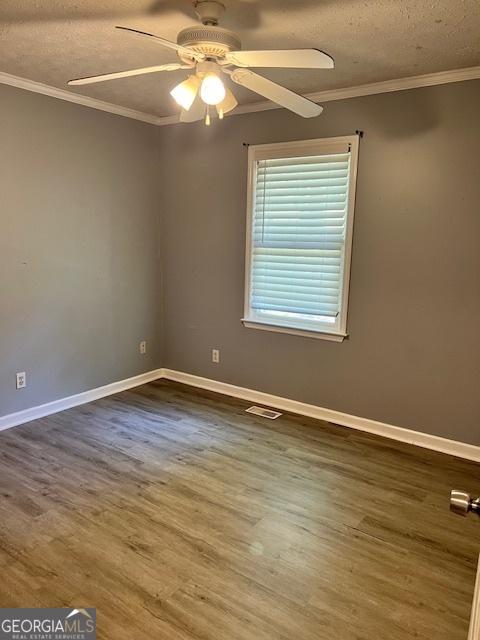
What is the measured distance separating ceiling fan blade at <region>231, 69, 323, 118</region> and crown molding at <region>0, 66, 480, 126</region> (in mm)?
1004

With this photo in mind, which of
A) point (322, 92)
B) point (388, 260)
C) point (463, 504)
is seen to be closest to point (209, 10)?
point (322, 92)

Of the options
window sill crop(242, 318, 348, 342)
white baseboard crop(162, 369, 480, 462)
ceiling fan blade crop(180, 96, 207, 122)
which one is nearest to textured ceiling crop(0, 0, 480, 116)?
ceiling fan blade crop(180, 96, 207, 122)

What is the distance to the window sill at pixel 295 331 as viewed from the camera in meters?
3.51

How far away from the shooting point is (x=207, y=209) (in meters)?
4.05

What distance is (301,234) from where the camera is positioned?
3562 millimetres

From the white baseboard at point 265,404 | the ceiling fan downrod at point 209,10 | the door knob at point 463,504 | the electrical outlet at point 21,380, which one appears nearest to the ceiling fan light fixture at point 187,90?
the ceiling fan downrod at point 209,10

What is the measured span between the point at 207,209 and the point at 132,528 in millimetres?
2665

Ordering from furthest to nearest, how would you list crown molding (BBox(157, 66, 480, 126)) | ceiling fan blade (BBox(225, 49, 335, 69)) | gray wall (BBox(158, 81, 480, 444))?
gray wall (BBox(158, 81, 480, 444)) < crown molding (BBox(157, 66, 480, 126)) < ceiling fan blade (BBox(225, 49, 335, 69))

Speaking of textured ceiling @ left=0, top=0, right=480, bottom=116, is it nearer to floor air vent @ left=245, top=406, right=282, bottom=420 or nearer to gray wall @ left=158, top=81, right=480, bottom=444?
gray wall @ left=158, top=81, right=480, bottom=444

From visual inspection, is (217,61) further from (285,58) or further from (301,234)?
(301,234)

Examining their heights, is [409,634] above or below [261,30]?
below

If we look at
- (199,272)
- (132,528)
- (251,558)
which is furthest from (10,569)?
(199,272)

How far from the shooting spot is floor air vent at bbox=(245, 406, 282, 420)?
12.1 ft

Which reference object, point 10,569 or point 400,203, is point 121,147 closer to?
point 400,203
